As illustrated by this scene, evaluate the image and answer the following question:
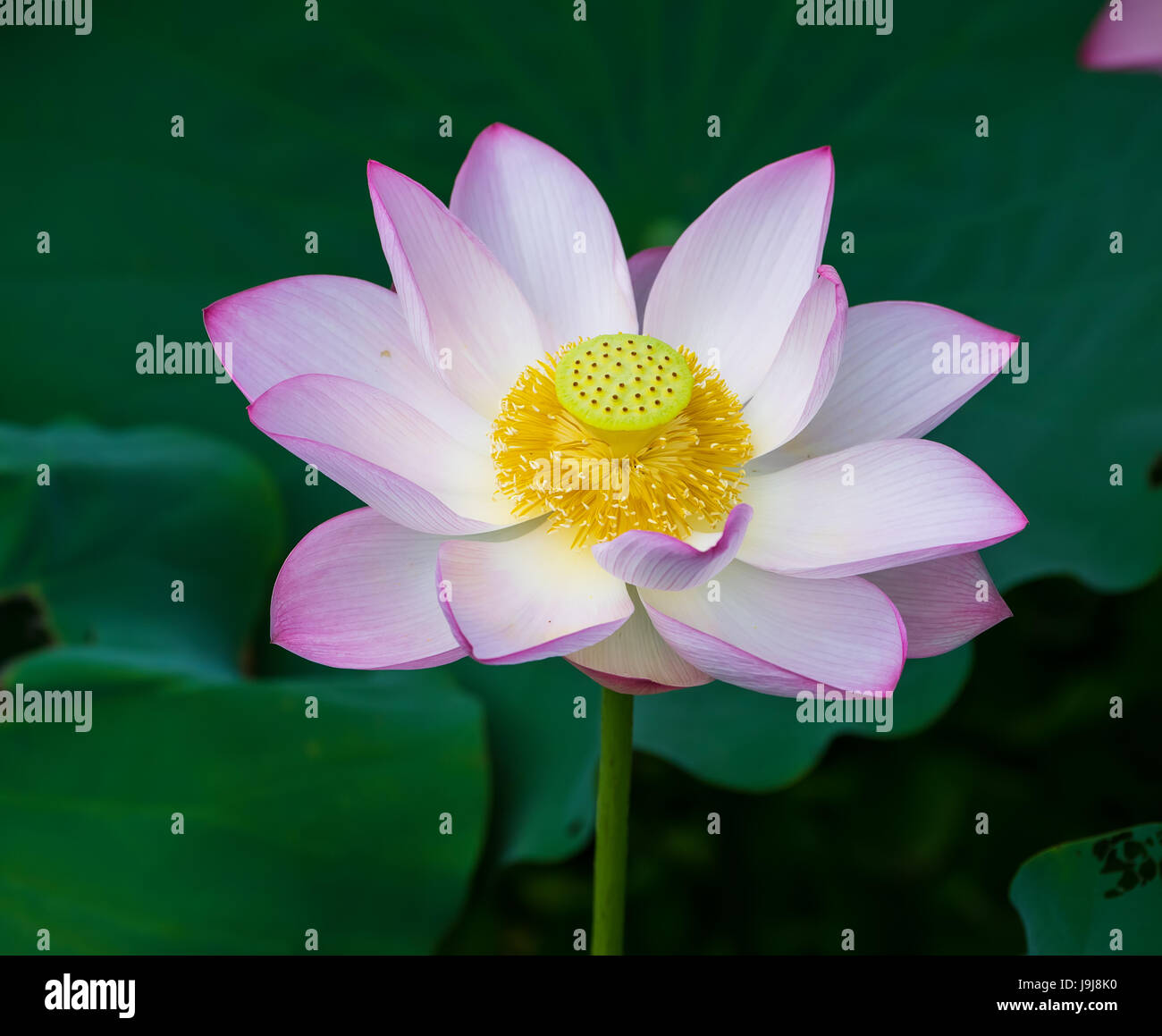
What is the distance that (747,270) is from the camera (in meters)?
0.96

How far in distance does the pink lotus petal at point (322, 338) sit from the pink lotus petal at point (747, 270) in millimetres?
219

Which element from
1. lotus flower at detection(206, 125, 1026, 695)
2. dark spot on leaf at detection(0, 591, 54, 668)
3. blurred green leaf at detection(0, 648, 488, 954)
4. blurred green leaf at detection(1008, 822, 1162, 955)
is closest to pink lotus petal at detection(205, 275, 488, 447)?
lotus flower at detection(206, 125, 1026, 695)

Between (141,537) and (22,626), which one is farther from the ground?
(141,537)

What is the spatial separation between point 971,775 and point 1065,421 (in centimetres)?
50

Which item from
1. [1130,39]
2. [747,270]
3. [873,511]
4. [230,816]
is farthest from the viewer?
[1130,39]

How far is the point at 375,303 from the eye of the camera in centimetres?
92

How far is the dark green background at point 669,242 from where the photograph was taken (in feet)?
4.14

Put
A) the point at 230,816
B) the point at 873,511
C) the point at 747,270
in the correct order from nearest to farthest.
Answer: the point at 873,511 < the point at 747,270 < the point at 230,816

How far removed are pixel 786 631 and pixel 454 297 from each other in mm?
399

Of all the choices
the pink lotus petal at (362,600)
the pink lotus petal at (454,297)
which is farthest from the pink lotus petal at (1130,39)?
the pink lotus petal at (362,600)

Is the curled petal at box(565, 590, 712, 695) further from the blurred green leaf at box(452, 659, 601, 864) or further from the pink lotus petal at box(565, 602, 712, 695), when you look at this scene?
the blurred green leaf at box(452, 659, 601, 864)

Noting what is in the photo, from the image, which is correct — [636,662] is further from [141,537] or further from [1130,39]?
[1130,39]

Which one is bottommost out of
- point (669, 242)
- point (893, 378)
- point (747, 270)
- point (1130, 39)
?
point (893, 378)

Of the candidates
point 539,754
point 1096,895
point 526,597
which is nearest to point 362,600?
A: point 526,597
